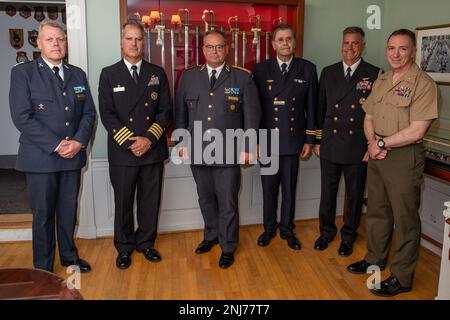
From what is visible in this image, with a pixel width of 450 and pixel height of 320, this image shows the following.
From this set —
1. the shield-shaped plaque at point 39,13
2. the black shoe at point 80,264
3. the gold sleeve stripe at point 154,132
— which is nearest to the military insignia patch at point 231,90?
the gold sleeve stripe at point 154,132

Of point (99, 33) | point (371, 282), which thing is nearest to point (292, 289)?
point (371, 282)

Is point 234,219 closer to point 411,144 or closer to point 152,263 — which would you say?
point 152,263

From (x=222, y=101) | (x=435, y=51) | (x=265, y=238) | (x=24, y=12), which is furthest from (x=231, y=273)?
(x=24, y=12)

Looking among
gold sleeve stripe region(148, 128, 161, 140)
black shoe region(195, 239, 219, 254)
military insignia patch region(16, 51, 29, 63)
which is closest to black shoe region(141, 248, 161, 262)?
black shoe region(195, 239, 219, 254)

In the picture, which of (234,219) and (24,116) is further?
(234,219)

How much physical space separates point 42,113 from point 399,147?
2.09 meters

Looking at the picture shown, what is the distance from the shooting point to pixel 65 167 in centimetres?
263

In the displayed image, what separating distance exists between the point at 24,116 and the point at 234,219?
4.81 ft

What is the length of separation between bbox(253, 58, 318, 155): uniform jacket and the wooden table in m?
1.98

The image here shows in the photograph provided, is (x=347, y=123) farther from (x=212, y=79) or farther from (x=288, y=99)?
(x=212, y=79)

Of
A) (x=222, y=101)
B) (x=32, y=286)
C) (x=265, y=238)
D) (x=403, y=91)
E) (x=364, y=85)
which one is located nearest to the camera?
(x=32, y=286)

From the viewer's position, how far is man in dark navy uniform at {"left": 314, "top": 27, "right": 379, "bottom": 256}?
295cm

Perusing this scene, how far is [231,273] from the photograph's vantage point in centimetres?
285

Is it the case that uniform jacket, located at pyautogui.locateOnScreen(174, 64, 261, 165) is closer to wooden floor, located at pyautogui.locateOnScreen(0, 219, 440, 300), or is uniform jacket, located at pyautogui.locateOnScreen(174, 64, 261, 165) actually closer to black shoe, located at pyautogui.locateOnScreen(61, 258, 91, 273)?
wooden floor, located at pyautogui.locateOnScreen(0, 219, 440, 300)
